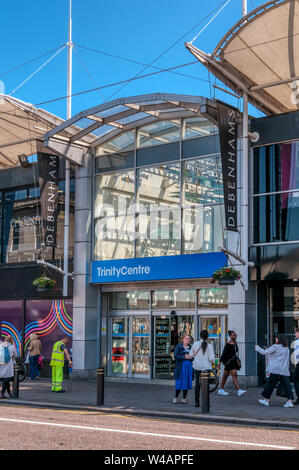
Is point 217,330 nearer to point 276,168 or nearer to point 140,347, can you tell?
point 140,347

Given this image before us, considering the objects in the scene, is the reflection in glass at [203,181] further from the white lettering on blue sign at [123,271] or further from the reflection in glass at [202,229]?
the white lettering on blue sign at [123,271]

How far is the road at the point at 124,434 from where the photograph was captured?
9227 millimetres

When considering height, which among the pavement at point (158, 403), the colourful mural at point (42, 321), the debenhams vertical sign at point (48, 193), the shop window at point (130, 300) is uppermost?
the debenhams vertical sign at point (48, 193)

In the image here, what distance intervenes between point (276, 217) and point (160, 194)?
4.38 metres

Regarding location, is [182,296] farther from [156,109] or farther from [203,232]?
[156,109]

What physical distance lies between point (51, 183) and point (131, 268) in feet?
14.2

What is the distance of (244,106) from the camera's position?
19.8m

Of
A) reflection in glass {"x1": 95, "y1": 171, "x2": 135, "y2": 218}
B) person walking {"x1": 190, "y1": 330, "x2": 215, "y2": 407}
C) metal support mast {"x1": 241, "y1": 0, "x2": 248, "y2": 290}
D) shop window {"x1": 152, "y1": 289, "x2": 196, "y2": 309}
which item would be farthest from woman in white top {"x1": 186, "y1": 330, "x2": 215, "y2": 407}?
reflection in glass {"x1": 95, "y1": 171, "x2": 135, "y2": 218}

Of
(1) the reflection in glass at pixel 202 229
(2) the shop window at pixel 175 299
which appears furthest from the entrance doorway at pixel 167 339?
(1) the reflection in glass at pixel 202 229

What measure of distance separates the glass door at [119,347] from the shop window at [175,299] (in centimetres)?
157

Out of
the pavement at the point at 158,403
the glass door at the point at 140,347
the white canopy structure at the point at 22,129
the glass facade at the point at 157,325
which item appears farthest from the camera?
the white canopy structure at the point at 22,129

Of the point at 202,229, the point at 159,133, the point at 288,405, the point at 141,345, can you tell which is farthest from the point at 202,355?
the point at 159,133
